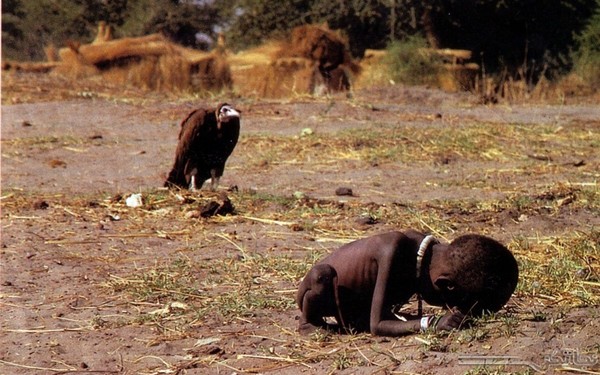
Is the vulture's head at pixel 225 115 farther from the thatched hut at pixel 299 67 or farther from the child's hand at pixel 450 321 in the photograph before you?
the thatched hut at pixel 299 67

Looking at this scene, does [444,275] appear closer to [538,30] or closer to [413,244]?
[413,244]

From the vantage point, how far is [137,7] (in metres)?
Result: 38.1

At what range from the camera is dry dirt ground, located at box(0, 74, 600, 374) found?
4777mm

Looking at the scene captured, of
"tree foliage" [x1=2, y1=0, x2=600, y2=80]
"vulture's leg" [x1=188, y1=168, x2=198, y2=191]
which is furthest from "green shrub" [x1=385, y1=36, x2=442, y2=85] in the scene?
"vulture's leg" [x1=188, y1=168, x2=198, y2=191]

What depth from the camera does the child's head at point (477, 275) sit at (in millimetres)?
4645

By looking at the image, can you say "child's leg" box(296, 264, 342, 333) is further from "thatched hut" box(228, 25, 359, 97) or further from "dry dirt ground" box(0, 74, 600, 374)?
"thatched hut" box(228, 25, 359, 97)

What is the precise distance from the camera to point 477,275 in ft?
15.2

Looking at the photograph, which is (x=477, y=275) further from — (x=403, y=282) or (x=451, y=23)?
(x=451, y=23)

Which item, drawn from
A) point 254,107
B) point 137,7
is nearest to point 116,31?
point 137,7

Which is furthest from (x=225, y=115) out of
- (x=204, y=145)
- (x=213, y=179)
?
(x=213, y=179)

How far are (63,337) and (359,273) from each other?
1.47 m

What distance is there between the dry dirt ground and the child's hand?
0.07m

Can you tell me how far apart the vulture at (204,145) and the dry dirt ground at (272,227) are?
0.79 feet

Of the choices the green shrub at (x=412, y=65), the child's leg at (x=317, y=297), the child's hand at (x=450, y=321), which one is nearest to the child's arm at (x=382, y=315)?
the child's hand at (x=450, y=321)
